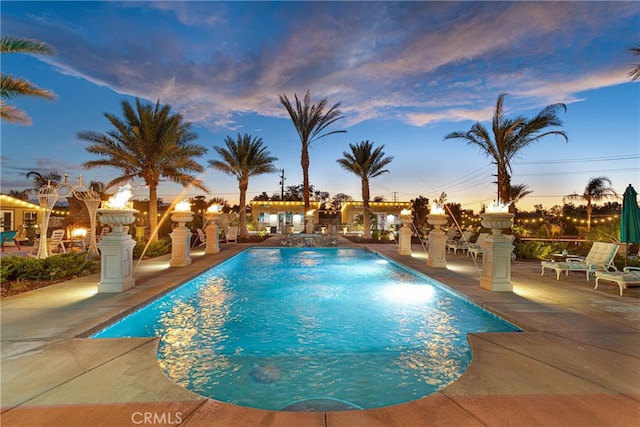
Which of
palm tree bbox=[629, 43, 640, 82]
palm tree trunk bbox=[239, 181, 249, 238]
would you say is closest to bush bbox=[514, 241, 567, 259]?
palm tree bbox=[629, 43, 640, 82]

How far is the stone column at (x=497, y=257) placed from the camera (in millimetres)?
6973

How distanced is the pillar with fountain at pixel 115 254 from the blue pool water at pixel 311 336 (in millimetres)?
991

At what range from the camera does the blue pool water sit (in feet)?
11.3

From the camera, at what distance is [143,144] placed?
48.3 feet

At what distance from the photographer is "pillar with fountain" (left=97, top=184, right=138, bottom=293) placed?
6.59 metres

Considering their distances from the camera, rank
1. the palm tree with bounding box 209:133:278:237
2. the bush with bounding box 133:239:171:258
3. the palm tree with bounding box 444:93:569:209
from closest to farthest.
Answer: the bush with bounding box 133:239:171:258 → the palm tree with bounding box 444:93:569:209 → the palm tree with bounding box 209:133:278:237

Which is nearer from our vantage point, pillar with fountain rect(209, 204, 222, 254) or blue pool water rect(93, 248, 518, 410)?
blue pool water rect(93, 248, 518, 410)

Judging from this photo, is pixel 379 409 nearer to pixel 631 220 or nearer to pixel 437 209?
pixel 631 220

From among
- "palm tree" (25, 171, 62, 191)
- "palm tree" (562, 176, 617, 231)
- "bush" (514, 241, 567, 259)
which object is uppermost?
"palm tree" (25, 171, 62, 191)

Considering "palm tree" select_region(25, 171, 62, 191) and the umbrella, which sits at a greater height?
"palm tree" select_region(25, 171, 62, 191)

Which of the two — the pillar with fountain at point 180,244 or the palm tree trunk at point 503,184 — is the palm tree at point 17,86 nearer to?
the pillar with fountain at point 180,244

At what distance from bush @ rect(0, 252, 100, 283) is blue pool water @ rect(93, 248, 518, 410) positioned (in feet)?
10.7

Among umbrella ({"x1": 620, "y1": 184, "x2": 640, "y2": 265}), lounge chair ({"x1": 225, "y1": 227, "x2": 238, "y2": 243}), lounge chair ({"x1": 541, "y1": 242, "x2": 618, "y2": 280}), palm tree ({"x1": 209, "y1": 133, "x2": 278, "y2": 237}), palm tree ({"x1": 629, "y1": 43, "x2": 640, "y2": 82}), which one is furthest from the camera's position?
palm tree ({"x1": 209, "y1": 133, "x2": 278, "y2": 237})

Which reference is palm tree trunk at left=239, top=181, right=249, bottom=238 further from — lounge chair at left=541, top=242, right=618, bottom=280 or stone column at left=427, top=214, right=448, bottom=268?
lounge chair at left=541, top=242, right=618, bottom=280
